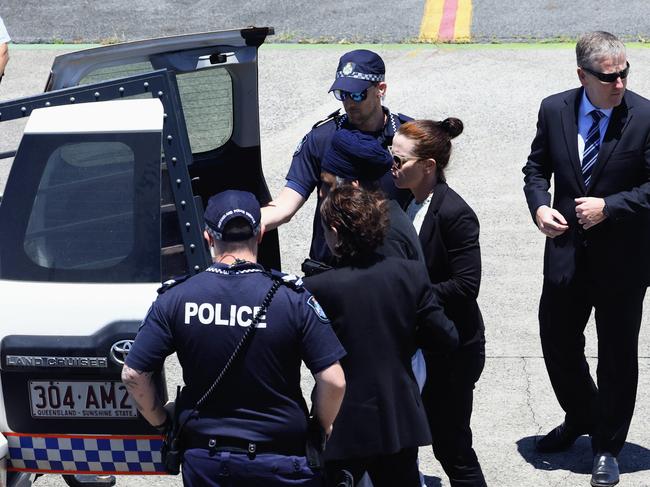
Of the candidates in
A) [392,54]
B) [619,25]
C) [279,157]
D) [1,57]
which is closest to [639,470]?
[1,57]

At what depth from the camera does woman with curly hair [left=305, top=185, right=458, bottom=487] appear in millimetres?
3594

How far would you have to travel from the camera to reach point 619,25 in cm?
1224

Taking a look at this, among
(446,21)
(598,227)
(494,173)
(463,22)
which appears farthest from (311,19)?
(598,227)

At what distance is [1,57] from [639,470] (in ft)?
14.5

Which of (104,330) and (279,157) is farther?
(279,157)

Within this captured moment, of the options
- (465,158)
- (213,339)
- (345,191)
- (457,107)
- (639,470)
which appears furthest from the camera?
A: (457,107)

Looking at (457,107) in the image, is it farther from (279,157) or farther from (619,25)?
(619,25)

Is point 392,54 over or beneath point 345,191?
beneath

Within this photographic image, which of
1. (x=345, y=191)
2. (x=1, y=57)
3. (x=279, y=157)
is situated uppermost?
(x=345, y=191)

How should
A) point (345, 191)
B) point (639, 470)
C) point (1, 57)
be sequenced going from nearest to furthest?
point (345, 191) → point (639, 470) → point (1, 57)

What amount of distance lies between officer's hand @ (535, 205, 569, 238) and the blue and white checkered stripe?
6.28ft

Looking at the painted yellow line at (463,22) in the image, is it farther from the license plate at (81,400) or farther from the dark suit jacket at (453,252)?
the license plate at (81,400)

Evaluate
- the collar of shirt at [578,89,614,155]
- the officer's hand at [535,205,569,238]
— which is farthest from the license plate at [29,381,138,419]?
the collar of shirt at [578,89,614,155]

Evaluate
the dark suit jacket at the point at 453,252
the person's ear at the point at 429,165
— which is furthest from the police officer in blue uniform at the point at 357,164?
the dark suit jacket at the point at 453,252
